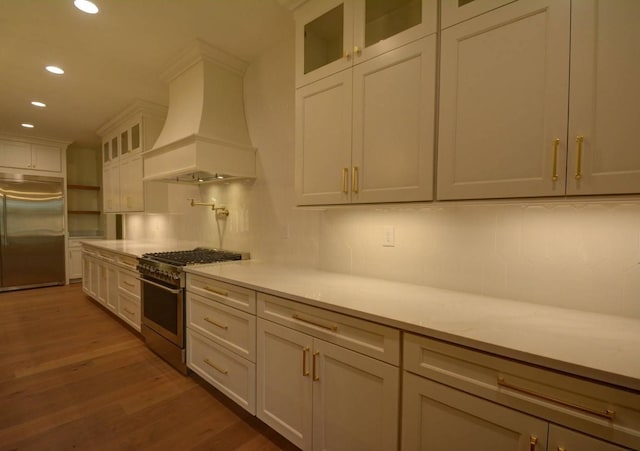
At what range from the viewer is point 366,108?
153 cm

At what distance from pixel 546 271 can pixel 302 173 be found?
1333mm

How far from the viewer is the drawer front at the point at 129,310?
116 inches

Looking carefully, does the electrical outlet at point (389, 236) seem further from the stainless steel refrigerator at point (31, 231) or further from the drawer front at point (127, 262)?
the stainless steel refrigerator at point (31, 231)

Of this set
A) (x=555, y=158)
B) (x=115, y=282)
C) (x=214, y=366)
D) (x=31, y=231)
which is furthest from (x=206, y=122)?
(x=31, y=231)

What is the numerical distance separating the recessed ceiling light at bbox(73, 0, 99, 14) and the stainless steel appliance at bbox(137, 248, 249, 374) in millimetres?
1763

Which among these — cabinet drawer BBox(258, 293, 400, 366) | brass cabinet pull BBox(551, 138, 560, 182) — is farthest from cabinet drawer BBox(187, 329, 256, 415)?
brass cabinet pull BBox(551, 138, 560, 182)

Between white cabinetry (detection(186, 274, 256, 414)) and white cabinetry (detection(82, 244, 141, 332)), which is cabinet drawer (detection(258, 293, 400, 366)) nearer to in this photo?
white cabinetry (detection(186, 274, 256, 414))

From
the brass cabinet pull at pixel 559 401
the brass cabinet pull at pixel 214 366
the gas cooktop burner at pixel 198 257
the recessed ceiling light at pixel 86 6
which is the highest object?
the recessed ceiling light at pixel 86 6

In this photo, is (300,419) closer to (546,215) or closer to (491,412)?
(491,412)

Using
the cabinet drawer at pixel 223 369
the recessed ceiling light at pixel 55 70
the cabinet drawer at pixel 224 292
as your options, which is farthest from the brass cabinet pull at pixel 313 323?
the recessed ceiling light at pixel 55 70

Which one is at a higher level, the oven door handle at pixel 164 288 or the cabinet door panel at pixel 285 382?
the oven door handle at pixel 164 288

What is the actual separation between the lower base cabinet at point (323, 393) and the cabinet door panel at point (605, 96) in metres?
0.96

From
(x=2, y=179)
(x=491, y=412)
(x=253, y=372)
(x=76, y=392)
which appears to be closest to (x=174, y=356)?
(x=76, y=392)

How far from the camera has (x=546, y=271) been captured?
130 cm
